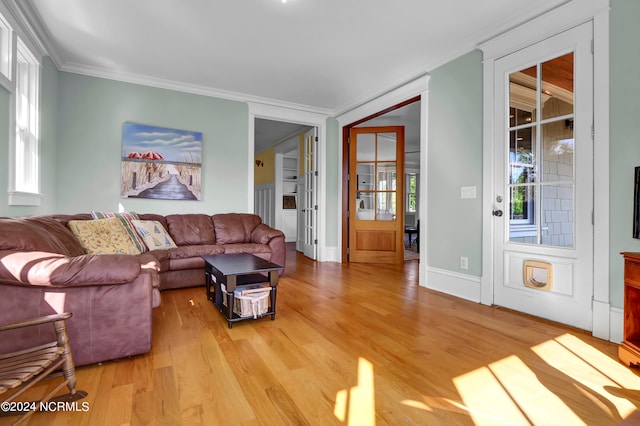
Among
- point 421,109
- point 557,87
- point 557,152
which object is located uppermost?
point 421,109

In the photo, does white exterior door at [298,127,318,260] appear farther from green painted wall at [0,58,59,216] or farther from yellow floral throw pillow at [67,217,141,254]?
green painted wall at [0,58,59,216]

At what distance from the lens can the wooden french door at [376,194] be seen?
5.23m

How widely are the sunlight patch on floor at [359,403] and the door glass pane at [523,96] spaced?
2.59 meters

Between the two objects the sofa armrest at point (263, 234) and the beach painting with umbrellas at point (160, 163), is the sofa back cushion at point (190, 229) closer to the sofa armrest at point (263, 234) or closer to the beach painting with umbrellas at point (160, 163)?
the beach painting with umbrellas at point (160, 163)

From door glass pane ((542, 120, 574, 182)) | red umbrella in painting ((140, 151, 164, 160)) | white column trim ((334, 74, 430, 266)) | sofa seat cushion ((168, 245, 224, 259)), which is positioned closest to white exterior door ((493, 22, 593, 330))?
door glass pane ((542, 120, 574, 182))

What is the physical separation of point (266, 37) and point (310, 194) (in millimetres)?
3085

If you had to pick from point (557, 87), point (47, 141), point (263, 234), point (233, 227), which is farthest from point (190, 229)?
point (557, 87)

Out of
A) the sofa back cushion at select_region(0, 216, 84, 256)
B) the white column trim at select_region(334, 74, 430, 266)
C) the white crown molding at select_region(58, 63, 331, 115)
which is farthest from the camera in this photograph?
the white crown molding at select_region(58, 63, 331, 115)

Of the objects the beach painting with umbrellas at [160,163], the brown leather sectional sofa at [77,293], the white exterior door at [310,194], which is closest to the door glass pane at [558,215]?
the brown leather sectional sofa at [77,293]

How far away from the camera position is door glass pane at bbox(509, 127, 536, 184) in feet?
9.08

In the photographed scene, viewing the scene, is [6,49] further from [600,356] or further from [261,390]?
[600,356]

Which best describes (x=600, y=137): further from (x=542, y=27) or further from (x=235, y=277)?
(x=235, y=277)

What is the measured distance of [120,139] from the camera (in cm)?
405

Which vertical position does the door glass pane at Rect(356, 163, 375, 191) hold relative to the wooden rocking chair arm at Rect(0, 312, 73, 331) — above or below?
above
